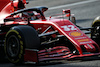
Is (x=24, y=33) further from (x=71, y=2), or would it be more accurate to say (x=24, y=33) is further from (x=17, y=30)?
(x=71, y=2)

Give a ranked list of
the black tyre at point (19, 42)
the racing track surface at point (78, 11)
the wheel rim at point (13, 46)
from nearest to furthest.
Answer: the racing track surface at point (78, 11) → the black tyre at point (19, 42) → the wheel rim at point (13, 46)

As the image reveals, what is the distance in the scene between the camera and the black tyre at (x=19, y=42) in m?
6.12

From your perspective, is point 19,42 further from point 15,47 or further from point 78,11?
point 78,11

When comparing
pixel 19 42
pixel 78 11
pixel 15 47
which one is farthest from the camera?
pixel 78 11

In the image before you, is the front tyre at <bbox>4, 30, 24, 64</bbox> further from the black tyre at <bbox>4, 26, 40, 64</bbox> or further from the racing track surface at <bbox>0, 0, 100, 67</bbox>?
the racing track surface at <bbox>0, 0, 100, 67</bbox>

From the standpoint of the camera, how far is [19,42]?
6.16 meters

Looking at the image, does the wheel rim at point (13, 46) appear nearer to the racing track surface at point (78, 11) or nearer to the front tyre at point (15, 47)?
the front tyre at point (15, 47)

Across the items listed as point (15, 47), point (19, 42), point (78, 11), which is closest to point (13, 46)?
point (15, 47)

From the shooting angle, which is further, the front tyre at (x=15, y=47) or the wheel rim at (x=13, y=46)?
the wheel rim at (x=13, y=46)

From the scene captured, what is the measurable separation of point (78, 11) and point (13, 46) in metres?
11.7

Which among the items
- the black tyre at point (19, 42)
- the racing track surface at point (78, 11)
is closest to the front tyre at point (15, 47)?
the black tyre at point (19, 42)

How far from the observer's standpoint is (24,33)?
20.4 feet

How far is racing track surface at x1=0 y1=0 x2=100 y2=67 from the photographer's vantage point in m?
6.00

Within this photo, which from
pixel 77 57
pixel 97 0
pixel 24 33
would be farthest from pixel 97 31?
pixel 97 0
